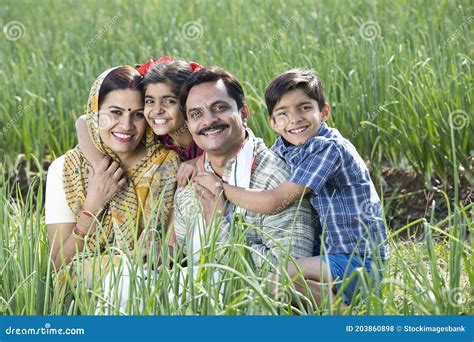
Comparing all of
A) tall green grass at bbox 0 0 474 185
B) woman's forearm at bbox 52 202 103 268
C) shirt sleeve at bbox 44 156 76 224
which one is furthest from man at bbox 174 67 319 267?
tall green grass at bbox 0 0 474 185

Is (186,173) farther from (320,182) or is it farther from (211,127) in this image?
(320,182)

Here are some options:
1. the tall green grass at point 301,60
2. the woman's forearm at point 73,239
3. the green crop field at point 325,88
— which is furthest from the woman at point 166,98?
the tall green grass at point 301,60

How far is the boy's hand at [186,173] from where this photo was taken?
11.0ft

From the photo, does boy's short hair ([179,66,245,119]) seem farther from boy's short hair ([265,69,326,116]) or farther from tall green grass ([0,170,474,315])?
tall green grass ([0,170,474,315])

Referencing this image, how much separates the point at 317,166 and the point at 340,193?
0.17m

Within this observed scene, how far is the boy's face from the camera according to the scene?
10.6ft

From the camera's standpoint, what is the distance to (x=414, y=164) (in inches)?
193

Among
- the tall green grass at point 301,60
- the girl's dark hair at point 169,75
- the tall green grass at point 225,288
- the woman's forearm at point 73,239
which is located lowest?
the tall green grass at point 225,288

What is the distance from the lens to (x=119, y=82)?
3.42m

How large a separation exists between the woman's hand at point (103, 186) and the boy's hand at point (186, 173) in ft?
0.72

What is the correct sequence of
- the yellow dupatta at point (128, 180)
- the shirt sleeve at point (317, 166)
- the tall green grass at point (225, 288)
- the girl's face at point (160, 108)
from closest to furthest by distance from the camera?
the tall green grass at point (225, 288) → the shirt sleeve at point (317, 166) → the girl's face at point (160, 108) → the yellow dupatta at point (128, 180)

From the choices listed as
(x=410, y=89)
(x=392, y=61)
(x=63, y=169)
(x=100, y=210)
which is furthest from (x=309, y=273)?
(x=392, y=61)

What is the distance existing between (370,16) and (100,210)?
12.2ft

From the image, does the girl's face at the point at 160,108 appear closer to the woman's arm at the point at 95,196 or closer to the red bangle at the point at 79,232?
the woman's arm at the point at 95,196
